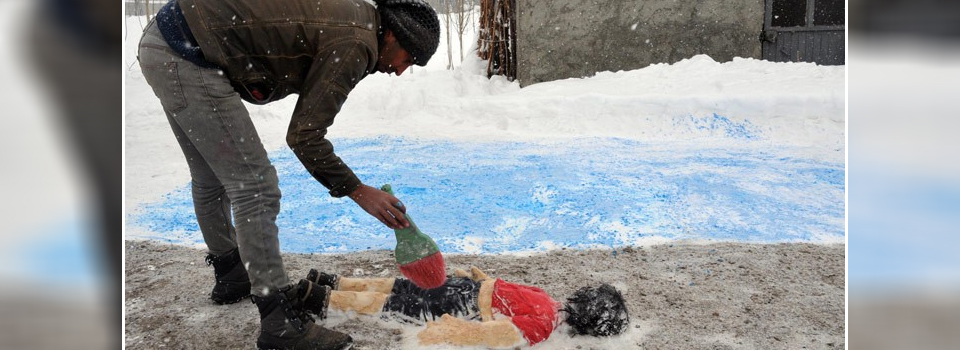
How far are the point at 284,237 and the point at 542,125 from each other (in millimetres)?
2786

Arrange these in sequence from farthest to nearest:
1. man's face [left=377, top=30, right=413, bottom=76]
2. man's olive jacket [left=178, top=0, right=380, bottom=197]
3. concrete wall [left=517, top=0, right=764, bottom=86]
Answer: concrete wall [left=517, top=0, right=764, bottom=86] < man's face [left=377, top=30, right=413, bottom=76] < man's olive jacket [left=178, top=0, right=380, bottom=197]

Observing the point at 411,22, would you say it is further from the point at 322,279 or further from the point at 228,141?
the point at 322,279

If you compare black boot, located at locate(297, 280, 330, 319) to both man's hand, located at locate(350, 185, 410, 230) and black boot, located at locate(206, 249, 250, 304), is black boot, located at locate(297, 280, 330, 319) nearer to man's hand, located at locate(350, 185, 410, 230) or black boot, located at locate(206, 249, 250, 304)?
black boot, located at locate(206, 249, 250, 304)

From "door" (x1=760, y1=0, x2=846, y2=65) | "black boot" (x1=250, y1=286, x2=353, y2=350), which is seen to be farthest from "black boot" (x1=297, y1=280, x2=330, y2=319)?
"door" (x1=760, y1=0, x2=846, y2=65)

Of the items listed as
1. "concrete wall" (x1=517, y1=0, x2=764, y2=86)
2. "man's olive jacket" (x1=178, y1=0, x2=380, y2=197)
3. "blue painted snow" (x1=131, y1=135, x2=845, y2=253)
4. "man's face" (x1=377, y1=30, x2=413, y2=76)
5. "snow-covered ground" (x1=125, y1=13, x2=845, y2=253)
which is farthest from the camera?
"concrete wall" (x1=517, y1=0, x2=764, y2=86)

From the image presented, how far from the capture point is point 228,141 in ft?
4.36

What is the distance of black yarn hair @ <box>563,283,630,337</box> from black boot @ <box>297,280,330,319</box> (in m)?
0.63

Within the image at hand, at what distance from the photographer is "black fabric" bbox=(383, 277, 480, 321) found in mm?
1620

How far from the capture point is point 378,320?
5.57 ft

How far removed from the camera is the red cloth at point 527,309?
1.55 metres

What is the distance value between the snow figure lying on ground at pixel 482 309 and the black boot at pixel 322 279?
9cm

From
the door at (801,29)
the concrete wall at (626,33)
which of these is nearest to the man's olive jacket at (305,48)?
the concrete wall at (626,33)

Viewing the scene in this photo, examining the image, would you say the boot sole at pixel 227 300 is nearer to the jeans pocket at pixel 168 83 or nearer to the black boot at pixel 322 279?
the black boot at pixel 322 279

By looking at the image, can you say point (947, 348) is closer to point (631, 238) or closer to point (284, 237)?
point (631, 238)
